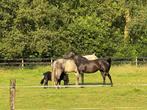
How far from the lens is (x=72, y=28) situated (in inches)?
1620

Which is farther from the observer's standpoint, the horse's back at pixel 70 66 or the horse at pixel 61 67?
the horse's back at pixel 70 66

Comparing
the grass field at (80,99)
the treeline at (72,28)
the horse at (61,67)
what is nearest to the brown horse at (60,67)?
the horse at (61,67)

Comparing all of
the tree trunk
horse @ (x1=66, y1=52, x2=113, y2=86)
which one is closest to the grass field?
horse @ (x1=66, y1=52, x2=113, y2=86)

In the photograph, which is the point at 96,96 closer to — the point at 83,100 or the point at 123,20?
the point at 83,100

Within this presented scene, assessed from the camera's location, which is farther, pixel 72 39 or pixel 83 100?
pixel 72 39

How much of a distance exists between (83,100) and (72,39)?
2333 centimetres

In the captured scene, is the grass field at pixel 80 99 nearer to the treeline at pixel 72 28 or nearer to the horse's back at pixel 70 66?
the horse's back at pixel 70 66

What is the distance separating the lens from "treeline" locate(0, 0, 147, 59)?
38.6 meters

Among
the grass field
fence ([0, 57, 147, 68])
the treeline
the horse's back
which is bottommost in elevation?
the grass field

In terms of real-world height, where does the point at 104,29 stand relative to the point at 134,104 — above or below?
above

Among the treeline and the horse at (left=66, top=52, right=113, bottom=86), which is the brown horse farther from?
the treeline

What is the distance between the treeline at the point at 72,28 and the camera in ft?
127

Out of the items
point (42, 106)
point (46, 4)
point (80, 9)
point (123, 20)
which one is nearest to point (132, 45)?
point (123, 20)

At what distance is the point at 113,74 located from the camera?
3309 centimetres
